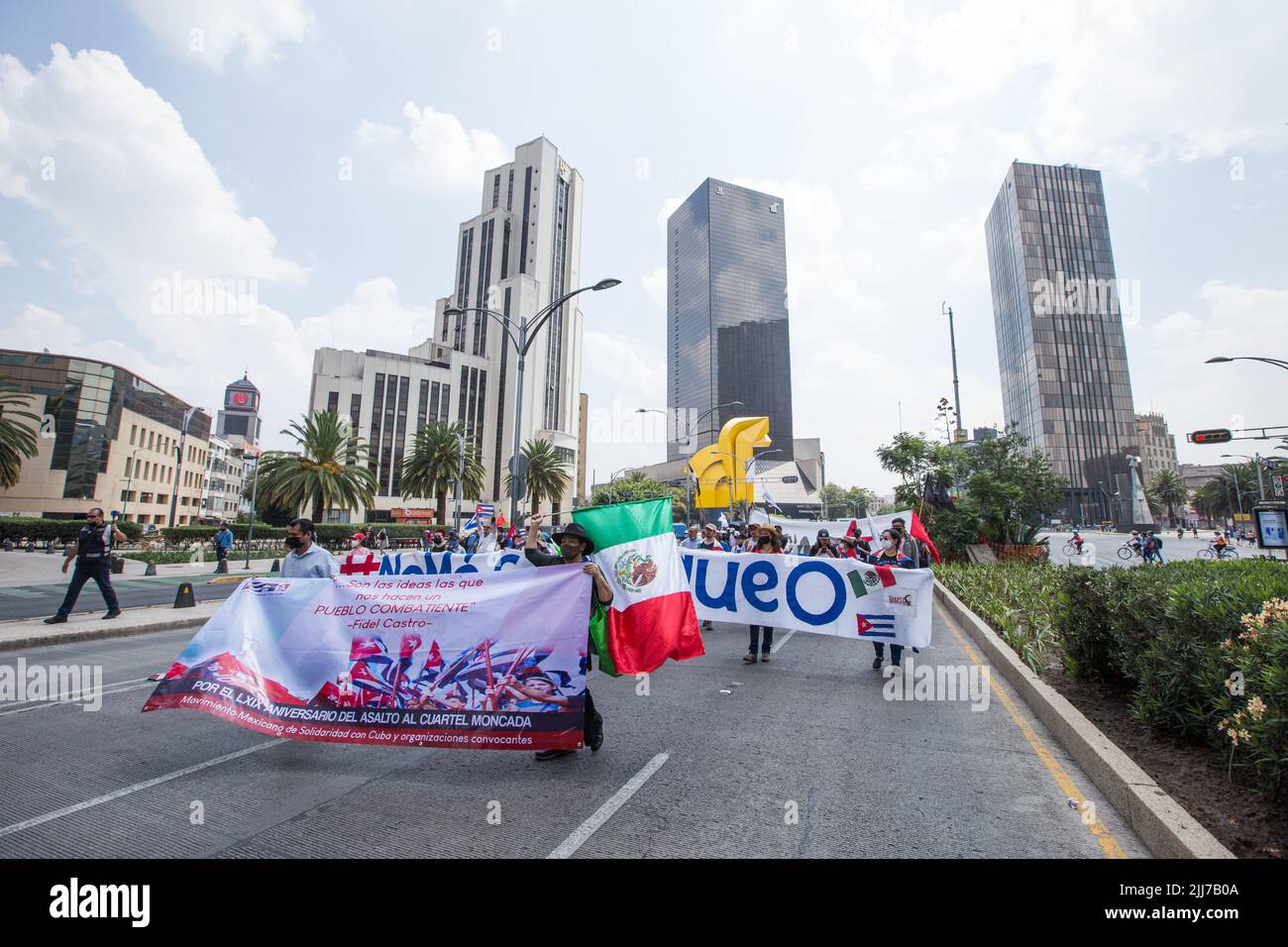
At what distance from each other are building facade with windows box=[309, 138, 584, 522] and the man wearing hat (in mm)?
65330

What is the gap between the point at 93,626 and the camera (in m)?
9.91

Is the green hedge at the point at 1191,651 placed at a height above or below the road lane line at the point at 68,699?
above

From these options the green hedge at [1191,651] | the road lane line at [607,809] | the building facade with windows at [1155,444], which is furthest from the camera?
the building facade with windows at [1155,444]

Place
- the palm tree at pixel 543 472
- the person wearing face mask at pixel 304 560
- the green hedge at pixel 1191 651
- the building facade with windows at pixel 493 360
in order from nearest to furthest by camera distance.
Answer: the green hedge at pixel 1191 651, the person wearing face mask at pixel 304 560, the palm tree at pixel 543 472, the building facade with windows at pixel 493 360

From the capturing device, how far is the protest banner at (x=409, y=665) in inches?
172

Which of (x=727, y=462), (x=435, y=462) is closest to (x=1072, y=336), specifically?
(x=727, y=462)

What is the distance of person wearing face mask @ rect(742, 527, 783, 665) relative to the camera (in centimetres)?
837

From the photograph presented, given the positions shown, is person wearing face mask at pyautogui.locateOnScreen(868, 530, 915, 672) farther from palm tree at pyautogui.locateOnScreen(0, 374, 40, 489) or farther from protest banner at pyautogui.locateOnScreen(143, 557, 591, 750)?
palm tree at pyautogui.locateOnScreen(0, 374, 40, 489)

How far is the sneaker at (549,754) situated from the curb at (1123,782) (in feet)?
12.0

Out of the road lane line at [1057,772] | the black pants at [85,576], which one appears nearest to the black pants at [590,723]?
the road lane line at [1057,772]

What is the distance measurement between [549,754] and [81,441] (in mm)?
77609

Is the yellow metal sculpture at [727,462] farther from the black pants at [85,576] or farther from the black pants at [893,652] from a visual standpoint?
the black pants at [85,576]

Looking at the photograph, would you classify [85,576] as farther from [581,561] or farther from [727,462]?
[727,462]
